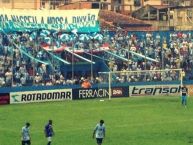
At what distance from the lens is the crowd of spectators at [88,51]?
216 feet

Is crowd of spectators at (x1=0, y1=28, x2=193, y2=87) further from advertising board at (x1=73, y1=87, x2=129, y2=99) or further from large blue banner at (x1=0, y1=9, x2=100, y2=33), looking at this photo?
advertising board at (x1=73, y1=87, x2=129, y2=99)

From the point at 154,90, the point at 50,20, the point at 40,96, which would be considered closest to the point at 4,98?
the point at 40,96

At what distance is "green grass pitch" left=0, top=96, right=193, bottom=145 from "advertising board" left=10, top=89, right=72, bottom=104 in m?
1.58

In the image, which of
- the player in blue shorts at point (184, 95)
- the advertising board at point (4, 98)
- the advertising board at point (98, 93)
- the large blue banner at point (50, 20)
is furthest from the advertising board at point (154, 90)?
the large blue banner at point (50, 20)

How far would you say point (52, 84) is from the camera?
63719mm

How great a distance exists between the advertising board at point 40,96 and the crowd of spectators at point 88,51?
3096mm

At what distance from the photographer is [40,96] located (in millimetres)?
59781

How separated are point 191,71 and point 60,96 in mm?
18913

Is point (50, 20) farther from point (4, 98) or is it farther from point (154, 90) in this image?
point (4, 98)

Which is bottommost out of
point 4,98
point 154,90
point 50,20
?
point 154,90

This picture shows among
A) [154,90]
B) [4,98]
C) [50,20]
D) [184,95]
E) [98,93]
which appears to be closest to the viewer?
[184,95]

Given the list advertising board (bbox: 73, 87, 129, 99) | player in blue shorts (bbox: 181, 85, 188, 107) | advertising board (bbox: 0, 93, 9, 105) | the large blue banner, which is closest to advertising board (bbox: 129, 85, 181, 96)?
advertising board (bbox: 73, 87, 129, 99)

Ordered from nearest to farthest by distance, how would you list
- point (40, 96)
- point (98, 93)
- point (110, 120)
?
1. point (110, 120)
2. point (40, 96)
3. point (98, 93)

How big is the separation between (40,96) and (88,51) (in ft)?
52.1
